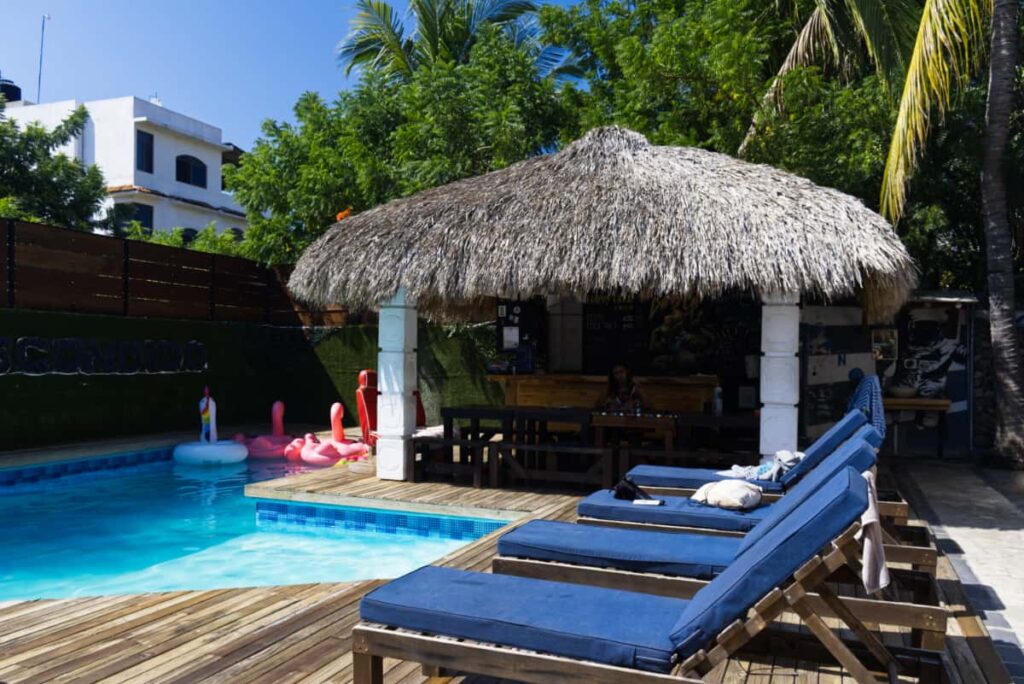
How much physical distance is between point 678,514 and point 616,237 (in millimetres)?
3122

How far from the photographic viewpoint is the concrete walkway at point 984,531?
4211mm

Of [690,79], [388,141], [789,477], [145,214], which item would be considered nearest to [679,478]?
[789,477]

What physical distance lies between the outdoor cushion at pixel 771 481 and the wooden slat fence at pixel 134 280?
9.20m

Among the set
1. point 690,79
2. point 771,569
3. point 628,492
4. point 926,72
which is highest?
point 690,79

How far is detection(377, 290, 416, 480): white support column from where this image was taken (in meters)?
7.76

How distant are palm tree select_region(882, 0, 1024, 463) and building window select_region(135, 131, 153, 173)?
21.6 m

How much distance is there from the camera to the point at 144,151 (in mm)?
23969

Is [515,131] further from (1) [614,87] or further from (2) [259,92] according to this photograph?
(2) [259,92]

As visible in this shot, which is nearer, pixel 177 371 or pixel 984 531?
pixel 984 531

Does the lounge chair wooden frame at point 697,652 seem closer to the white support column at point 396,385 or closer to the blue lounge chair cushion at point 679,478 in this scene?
the blue lounge chair cushion at point 679,478

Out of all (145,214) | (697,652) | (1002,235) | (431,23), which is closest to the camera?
(697,652)

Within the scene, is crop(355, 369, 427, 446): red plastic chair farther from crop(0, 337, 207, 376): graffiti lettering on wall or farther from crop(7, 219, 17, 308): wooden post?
crop(7, 219, 17, 308): wooden post

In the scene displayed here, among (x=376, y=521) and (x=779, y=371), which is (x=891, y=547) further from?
(x=376, y=521)

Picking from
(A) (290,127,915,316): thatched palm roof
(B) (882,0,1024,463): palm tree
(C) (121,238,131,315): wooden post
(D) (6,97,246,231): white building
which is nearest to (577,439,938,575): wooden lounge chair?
(A) (290,127,915,316): thatched palm roof
